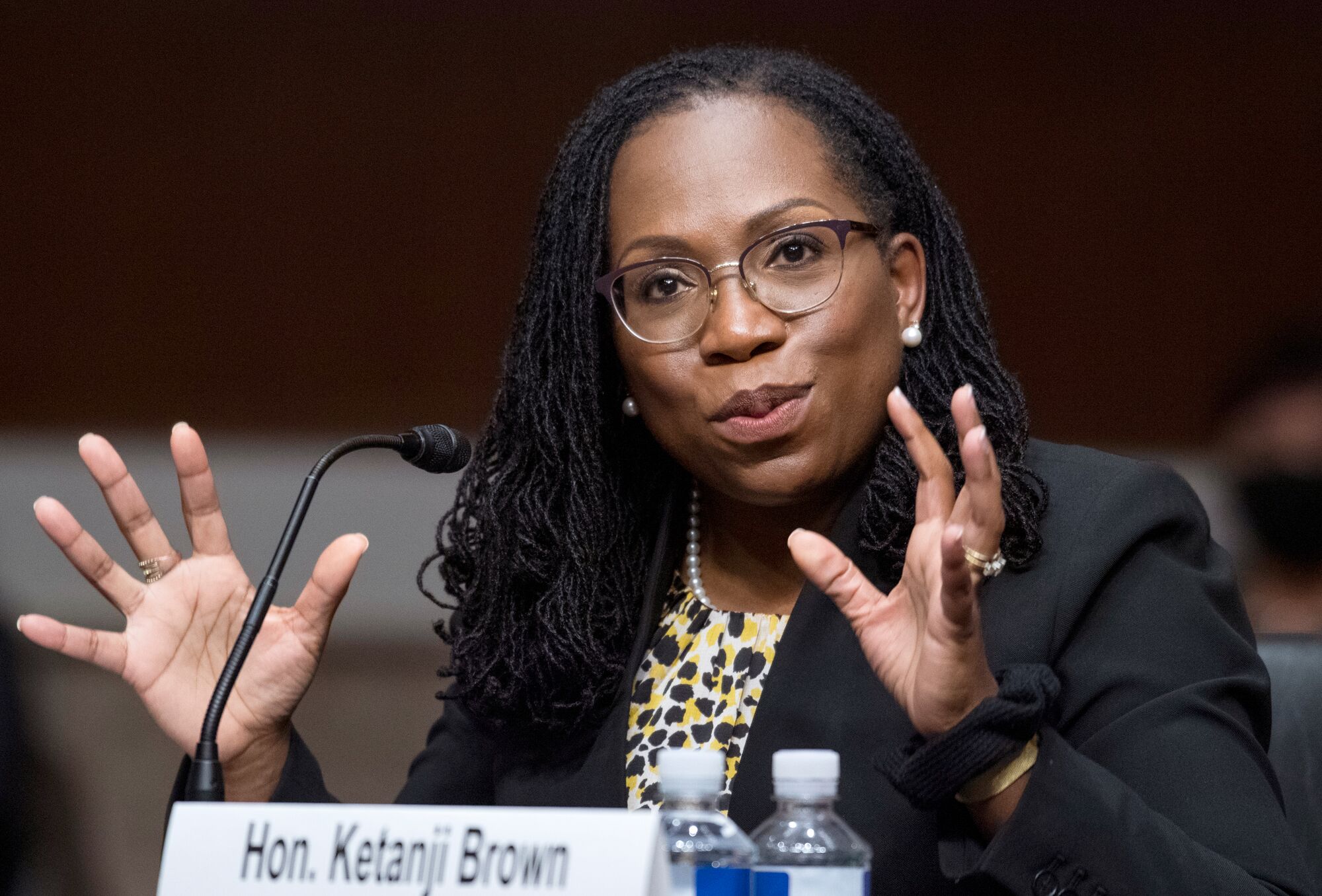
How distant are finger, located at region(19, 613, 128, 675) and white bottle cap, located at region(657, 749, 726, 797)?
652 mm

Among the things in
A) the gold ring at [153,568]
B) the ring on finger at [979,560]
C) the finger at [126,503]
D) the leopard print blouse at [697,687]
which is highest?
the ring on finger at [979,560]

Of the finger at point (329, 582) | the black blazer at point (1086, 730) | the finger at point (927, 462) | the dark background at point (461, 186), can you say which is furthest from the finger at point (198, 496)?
the dark background at point (461, 186)

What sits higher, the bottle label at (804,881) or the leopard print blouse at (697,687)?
the bottle label at (804,881)

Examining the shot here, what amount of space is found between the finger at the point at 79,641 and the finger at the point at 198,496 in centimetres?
12

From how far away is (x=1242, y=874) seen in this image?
3.79ft

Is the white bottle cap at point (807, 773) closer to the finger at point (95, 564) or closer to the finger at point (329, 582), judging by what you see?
the finger at point (329, 582)

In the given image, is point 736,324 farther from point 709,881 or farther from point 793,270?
point 709,881

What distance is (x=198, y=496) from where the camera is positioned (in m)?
1.47

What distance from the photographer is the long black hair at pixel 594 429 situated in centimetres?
162

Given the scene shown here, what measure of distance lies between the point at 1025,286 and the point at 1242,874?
2914 mm

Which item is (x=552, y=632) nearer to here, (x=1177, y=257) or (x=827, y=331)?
(x=827, y=331)

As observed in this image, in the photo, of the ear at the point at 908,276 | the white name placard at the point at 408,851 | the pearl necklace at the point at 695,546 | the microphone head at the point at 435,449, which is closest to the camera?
the white name placard at the point at 408,851

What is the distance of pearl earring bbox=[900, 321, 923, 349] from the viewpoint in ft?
5.35

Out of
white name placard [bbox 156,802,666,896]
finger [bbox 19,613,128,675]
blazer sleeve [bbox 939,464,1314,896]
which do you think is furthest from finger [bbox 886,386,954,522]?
finger [bbox 19,613,128,675]
